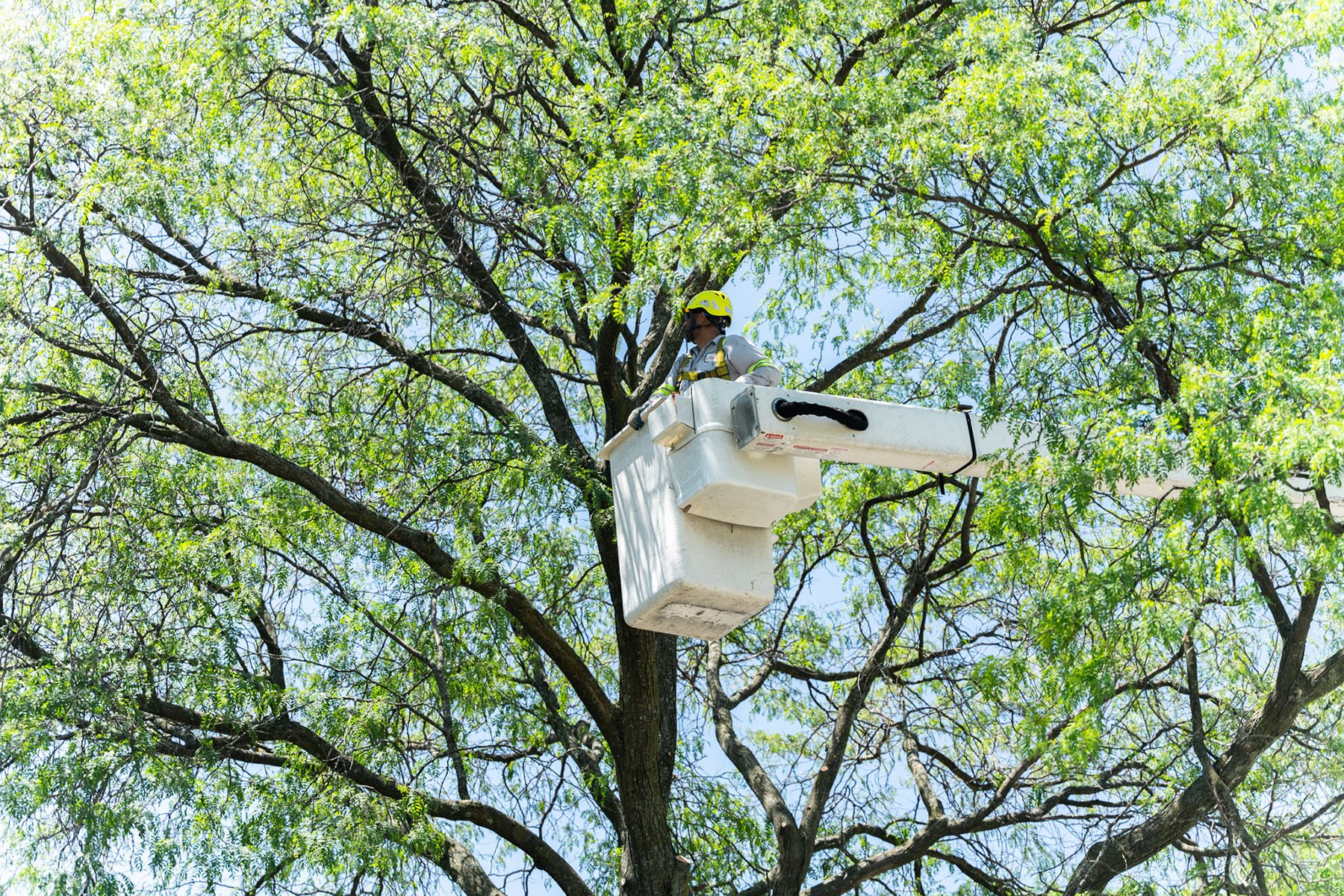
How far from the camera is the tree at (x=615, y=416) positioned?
24.3 feet

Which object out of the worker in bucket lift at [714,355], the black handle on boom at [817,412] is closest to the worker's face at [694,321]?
the worker in bucket lift at [714,355]

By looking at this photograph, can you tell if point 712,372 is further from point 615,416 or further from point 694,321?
point 615,416

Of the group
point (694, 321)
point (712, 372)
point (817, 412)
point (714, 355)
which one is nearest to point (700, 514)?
point (817, 412)

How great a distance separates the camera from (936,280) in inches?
387

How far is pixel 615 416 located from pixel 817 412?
361 centimetres

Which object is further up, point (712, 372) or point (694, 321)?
point (694, 321)

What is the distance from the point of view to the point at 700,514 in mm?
6789

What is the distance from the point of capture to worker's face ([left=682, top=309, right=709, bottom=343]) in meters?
7.52

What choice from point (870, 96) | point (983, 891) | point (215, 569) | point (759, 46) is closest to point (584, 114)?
point (759, 46)

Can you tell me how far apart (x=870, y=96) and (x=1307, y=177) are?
7.55 feet

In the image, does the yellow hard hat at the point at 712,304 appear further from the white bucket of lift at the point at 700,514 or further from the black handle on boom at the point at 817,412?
the black handle on boom at the point at 817,412

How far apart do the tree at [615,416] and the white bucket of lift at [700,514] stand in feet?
4.09

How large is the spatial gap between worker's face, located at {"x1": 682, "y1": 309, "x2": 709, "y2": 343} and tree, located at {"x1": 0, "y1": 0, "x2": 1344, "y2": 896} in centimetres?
82

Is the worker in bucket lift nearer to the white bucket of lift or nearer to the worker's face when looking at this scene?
the worker's face
